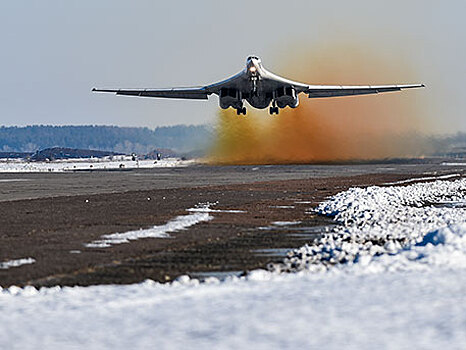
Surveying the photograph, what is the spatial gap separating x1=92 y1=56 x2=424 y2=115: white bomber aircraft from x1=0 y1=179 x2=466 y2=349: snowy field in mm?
44755

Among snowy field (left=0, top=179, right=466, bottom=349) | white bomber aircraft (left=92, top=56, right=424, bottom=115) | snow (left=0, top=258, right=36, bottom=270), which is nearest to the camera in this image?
snowy field (left=0, top=179, right=466, bottom=349)

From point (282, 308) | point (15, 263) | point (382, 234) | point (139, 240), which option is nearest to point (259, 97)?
point (382, 234)

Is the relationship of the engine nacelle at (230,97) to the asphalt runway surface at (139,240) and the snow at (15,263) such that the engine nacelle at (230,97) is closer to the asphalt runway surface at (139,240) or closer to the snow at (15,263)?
the asphalt runway surface at (139,240)

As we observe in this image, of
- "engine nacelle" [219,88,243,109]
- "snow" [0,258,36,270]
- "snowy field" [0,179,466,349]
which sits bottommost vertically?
"snowy field" [0,179,466,349]

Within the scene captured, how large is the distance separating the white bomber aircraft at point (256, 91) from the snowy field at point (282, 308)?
44755 mm

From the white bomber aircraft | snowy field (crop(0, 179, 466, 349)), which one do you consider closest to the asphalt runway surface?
snowy field (crop(0, 179, 466, 349))

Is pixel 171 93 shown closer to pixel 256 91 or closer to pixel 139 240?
pixel 256 91

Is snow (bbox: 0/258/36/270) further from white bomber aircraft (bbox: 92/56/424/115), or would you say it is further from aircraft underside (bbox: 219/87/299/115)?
aircraft underside (bbox: 219/87/299/115)

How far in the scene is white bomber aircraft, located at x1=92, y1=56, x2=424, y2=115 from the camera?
59438 mm

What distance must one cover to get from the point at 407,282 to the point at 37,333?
578 cm

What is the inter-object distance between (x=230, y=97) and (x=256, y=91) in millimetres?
3668

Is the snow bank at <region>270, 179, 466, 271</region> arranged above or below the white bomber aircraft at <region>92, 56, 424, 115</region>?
below

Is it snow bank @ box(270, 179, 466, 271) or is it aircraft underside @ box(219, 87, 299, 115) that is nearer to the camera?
snow bank @ box(270, 179, 466, 271)

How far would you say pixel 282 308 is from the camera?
33.3 feet
